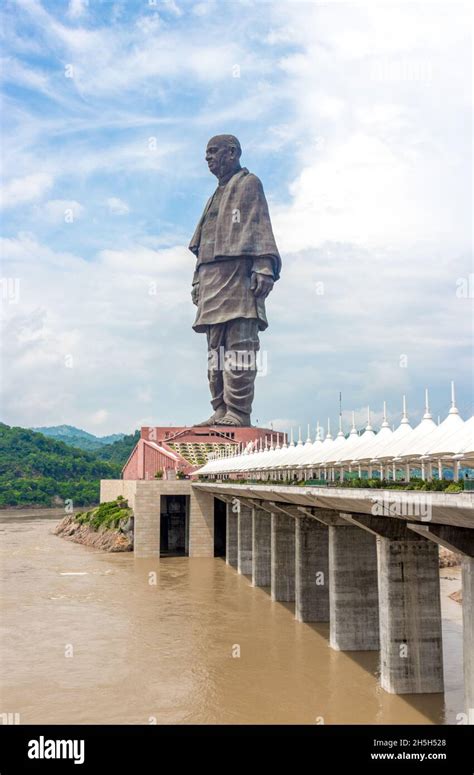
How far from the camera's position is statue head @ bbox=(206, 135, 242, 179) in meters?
82.4

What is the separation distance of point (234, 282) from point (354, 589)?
191ft

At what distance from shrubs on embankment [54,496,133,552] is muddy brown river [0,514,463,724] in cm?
1256

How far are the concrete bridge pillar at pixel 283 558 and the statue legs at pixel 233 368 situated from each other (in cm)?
4213

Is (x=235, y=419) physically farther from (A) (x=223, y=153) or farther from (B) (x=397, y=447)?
(B) (x=397, y=447)

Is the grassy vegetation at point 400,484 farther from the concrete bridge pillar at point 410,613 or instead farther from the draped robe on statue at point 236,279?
the draped robe on statue at point 236,279

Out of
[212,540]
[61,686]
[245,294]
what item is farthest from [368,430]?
[245,294]

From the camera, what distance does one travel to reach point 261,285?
7925 cm

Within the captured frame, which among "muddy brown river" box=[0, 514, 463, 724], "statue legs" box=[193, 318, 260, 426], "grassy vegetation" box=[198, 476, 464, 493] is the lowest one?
"muddy brown river" box=[0, 514, 463, 724]

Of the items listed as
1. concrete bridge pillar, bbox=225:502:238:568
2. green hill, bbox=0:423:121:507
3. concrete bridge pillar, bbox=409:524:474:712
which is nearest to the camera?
concrete bridge pillar, bbox=409:524:474:712

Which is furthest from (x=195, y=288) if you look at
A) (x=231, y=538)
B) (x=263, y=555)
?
(x=263, y=555)

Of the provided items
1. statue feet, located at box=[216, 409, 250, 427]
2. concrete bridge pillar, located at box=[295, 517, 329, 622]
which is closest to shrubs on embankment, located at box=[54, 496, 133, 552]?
statue feet, located at box=[216, 409, 250, 427]

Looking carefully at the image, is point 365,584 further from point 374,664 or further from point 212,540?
point 212,540

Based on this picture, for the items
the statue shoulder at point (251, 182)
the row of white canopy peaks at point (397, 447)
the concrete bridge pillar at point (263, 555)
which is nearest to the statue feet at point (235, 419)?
the statue shoulder at point (251, 182)

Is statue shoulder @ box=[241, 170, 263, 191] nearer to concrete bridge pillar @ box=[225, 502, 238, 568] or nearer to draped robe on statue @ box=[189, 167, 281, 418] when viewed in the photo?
draped robe on statue @ box=[189, 167, 281, 418]
